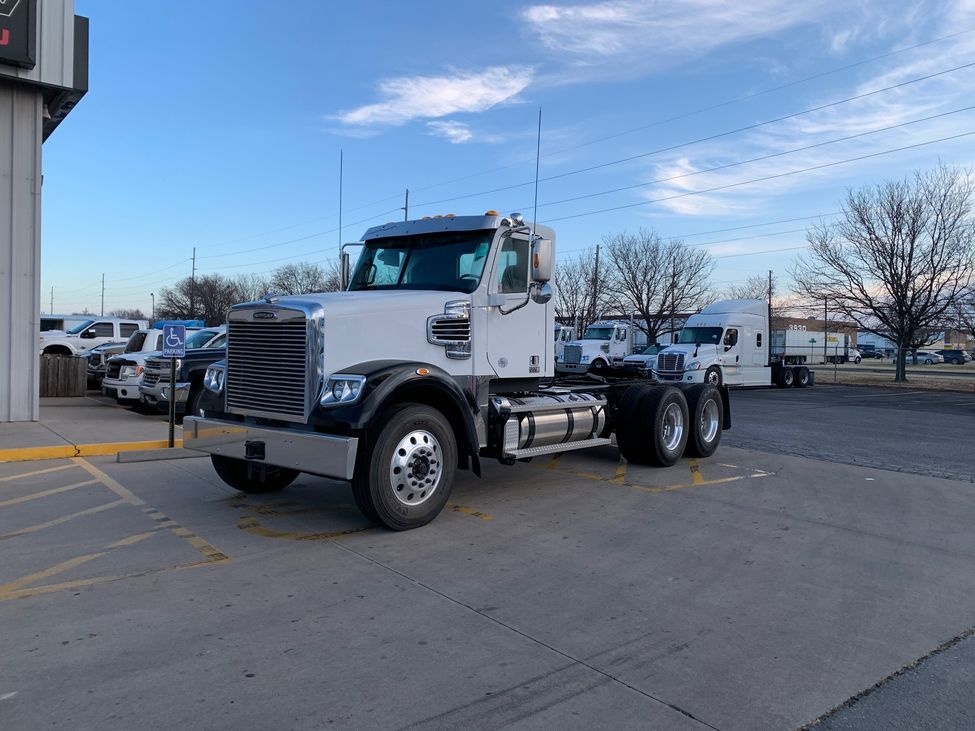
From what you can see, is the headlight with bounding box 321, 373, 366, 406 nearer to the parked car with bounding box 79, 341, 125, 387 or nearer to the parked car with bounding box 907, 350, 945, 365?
the parked car with bounding box 79, 341, 125, 387

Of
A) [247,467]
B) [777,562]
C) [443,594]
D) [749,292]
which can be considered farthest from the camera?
[749,292]

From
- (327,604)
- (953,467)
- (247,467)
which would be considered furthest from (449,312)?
(953,467)

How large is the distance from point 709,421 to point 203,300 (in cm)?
7142

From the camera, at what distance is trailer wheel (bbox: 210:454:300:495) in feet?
24.8

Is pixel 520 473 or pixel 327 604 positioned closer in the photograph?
pixel 327 604

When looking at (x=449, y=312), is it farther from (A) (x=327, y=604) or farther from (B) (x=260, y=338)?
(A) (x=327, y=604)

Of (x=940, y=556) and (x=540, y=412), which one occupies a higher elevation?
(x=540, y=412)

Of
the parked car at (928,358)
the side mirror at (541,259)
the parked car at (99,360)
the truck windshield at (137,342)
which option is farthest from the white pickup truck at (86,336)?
the parked car at (928,358)

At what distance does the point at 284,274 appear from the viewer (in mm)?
70250

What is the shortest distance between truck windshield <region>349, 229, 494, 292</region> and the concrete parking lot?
2306mm

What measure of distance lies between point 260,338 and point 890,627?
210 inches

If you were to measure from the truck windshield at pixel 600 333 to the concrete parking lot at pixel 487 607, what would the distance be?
2663cm

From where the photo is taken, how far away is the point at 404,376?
6176 mm

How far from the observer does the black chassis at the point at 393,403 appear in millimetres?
5922
